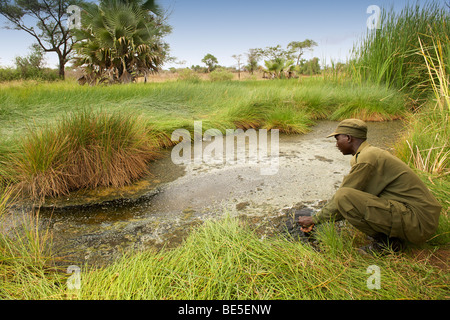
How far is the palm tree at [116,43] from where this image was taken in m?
11.1

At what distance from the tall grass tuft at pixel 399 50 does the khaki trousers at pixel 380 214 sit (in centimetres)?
494

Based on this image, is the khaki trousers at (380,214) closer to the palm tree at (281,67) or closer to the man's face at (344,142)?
the man's face at (344,142)

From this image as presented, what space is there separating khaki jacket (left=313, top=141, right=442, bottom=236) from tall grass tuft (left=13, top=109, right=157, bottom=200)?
2717 mm

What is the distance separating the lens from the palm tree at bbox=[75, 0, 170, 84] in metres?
11.1

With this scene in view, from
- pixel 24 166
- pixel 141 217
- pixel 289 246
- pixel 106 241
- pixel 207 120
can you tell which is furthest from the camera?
pixel 207 120

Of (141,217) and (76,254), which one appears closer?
(76,254)

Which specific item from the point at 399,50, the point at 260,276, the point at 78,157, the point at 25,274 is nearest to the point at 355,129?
the point at 260,276

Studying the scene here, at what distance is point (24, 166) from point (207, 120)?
132 inches

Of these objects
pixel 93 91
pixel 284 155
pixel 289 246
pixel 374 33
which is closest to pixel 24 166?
pixel 289 246

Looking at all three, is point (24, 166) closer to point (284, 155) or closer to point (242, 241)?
point (242, 241)

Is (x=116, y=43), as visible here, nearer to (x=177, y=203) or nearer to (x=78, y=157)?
(x=78, y=157)

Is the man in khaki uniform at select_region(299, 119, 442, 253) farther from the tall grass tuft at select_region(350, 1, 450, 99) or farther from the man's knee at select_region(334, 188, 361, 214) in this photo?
the tall grass tuft at select_region(350, 1, 450, 99)

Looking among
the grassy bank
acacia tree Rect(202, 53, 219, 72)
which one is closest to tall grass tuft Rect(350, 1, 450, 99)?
the grassy bank

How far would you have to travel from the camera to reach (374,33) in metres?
6.72
